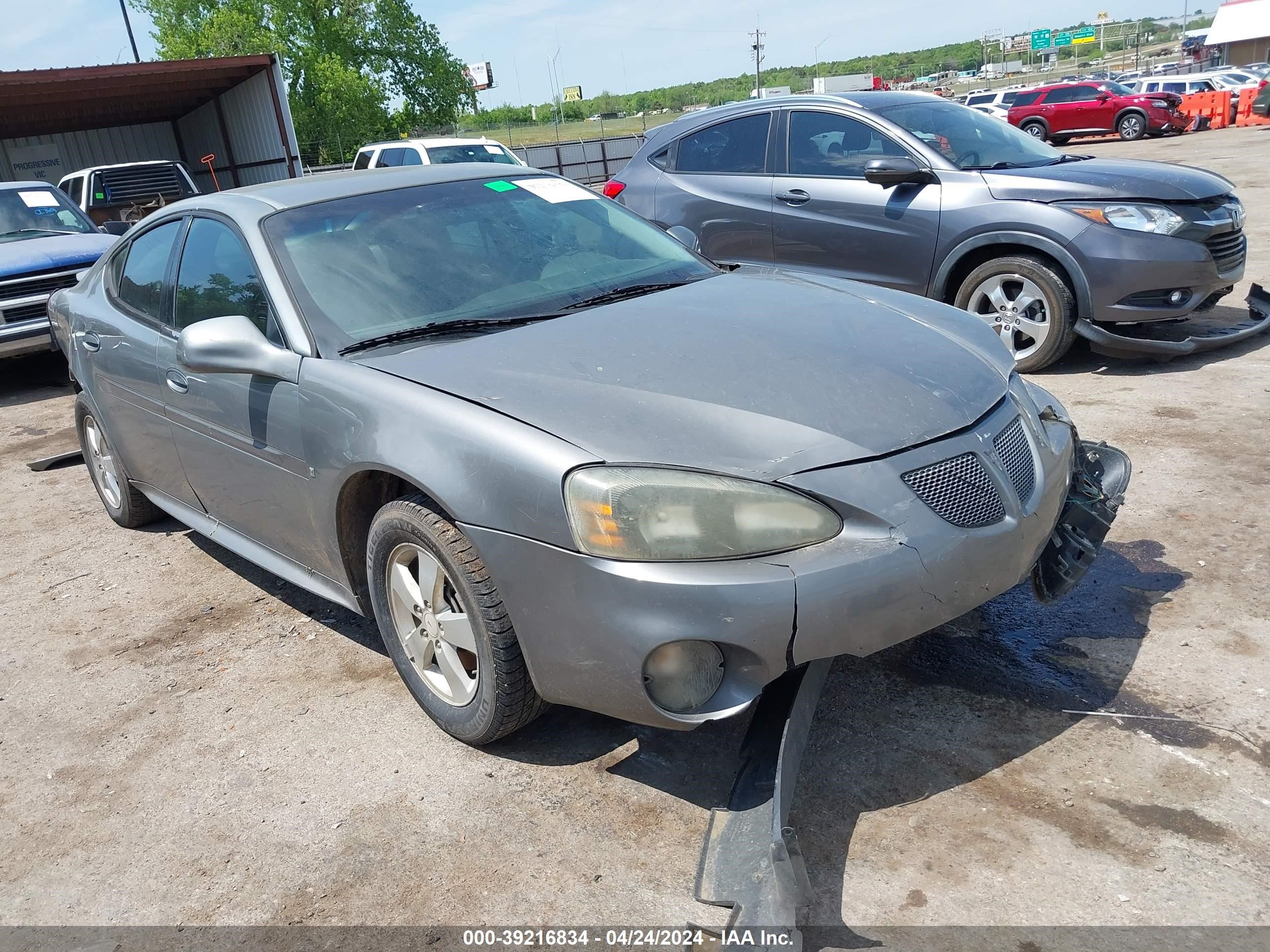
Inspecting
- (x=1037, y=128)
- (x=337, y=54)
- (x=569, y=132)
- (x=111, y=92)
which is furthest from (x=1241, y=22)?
(x=111, y=92)

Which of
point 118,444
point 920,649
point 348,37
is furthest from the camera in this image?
point 348,37

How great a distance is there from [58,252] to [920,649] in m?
8.93

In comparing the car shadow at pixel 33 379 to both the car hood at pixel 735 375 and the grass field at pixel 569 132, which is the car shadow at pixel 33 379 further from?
the grass field at pixel 569 132

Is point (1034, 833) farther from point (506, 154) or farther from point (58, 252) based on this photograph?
point (506, 154)

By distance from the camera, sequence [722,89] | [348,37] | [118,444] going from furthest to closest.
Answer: [722,89], [348,37], [118,444]

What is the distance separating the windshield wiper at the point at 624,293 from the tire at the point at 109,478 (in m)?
2.65

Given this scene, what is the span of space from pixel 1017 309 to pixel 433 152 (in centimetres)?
1234

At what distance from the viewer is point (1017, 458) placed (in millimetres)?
2678

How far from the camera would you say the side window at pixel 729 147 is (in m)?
6.92

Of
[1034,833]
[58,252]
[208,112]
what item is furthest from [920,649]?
[208,112]

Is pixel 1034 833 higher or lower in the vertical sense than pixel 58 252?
lower

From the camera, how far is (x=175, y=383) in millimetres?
3760

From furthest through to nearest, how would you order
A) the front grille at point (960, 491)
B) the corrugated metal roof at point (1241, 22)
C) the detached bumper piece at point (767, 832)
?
the corrugated metal roof at point (1241, 22) < the front grille at point (960, 491) < the detached bumper piece at point (767, 832)

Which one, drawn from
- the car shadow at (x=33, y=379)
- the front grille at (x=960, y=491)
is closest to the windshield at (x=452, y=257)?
the front grille at (x=960, y=491)
